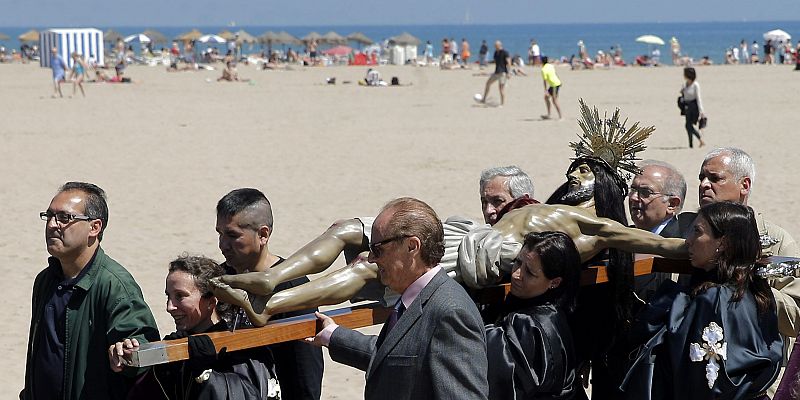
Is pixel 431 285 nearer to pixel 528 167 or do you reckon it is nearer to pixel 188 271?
pixel 188 271

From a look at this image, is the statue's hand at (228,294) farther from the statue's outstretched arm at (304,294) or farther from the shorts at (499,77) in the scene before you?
the shorts at (499,77)

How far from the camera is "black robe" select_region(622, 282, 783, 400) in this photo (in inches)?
158

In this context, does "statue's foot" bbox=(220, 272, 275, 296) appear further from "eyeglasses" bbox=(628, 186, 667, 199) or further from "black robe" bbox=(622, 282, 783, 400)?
"eyeglasses" bbox=(628, 186, 667, 199)

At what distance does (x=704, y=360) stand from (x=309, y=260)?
1.51 m

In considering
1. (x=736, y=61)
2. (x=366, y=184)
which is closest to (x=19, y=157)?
(x=366, y=184)

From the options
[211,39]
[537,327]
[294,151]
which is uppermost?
[211,39]

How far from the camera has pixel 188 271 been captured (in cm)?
413

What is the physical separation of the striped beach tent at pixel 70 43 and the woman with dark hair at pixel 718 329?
48.7 m

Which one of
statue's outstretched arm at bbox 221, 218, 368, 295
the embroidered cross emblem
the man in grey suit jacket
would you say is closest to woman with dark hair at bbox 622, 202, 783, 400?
the embroidered cross emblem

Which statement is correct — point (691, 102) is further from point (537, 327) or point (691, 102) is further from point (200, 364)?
point (200, 364)

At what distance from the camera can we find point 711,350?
158 inches

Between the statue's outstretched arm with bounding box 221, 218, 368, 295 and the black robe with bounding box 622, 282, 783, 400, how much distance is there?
1203 millimetres

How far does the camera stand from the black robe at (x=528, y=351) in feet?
13.2

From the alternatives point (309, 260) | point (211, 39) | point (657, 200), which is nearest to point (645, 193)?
point (657, 200)
